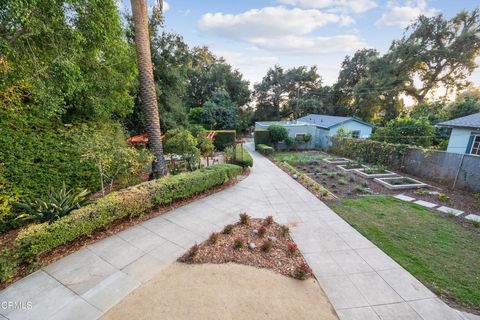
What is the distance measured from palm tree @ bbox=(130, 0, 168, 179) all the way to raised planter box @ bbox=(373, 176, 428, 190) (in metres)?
9.96

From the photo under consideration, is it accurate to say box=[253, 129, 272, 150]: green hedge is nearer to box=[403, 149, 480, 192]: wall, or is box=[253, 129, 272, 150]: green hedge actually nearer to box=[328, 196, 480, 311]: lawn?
box=[403, 149, 480, 192]: wall

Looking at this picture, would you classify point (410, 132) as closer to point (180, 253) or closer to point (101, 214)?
point (180, 253)

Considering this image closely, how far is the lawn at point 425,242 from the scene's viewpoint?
11.8 feet

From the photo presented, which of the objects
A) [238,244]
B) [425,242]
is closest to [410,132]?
[425,242]

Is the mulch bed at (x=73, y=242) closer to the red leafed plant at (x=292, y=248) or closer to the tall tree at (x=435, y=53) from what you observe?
the red leafed plant at (x=292, y=248)

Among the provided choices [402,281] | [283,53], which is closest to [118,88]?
[402,281]

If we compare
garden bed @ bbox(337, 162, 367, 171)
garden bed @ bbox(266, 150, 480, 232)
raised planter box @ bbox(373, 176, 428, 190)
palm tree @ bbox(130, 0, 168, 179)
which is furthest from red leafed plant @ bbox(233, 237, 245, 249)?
garden bed @ bbox(337, 162, 367, 171)

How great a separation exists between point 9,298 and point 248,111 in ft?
109

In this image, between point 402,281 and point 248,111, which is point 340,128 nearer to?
point 402,281

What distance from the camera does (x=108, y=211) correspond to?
16.0ft

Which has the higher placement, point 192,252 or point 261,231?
point 261,231

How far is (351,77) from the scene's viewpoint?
3312 centimetres

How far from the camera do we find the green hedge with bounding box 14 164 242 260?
12.2ft

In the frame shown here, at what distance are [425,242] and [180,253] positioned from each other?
5.93 metres
